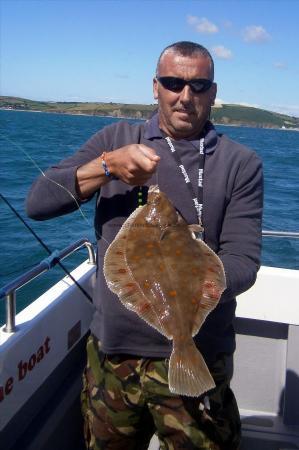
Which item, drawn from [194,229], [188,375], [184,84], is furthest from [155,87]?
[188,375]

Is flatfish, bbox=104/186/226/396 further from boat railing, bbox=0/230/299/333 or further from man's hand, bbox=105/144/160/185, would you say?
boat railing, bbox=0/230/299/333

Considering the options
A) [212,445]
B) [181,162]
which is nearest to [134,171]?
[181,162]

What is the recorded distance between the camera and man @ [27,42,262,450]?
9.05ft

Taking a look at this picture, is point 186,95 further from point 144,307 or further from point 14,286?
point 14,286

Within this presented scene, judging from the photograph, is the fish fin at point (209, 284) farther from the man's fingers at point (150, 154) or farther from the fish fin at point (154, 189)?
the man's fingers at point (150, 154)

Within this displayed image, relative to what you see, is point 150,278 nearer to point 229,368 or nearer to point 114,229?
point 114,229

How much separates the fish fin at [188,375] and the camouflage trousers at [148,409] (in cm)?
40

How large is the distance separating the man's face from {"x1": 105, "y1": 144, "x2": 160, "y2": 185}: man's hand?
46 centimetres

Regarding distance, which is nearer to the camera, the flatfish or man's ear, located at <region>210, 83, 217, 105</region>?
the flatfish

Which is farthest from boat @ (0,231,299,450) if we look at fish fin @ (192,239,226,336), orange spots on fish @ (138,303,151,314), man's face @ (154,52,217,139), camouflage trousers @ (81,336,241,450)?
man's face @ (154,52,217,139)

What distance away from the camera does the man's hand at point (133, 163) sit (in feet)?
7.98

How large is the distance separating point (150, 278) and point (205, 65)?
125cm

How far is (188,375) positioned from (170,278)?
0.45 m

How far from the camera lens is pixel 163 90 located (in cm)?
289
